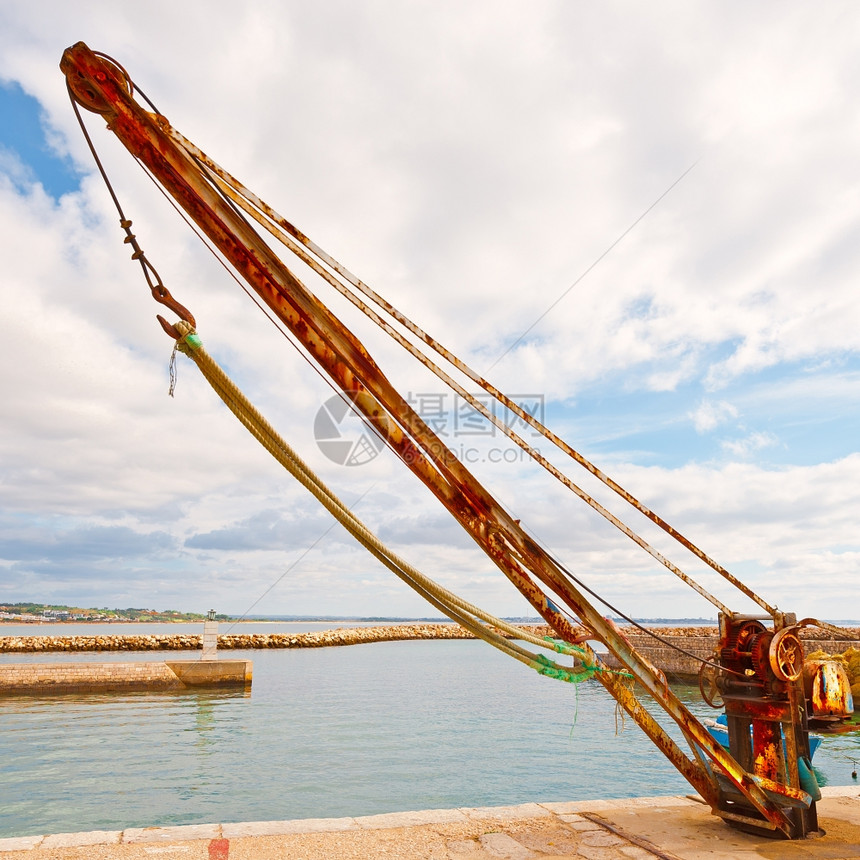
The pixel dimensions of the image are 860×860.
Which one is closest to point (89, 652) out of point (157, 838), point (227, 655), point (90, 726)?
point (227, 655)

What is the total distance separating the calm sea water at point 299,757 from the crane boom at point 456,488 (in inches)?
42.3

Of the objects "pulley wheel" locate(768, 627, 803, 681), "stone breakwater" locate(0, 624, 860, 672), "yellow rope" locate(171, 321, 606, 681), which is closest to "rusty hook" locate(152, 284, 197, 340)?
"yellow rope" locate(171, 321, 606, 681)

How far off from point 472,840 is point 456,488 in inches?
123

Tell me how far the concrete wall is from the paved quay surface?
20.4 meters

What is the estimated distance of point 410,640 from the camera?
8444 cm

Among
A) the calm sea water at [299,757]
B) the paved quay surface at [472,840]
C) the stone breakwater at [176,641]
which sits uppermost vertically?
the stone breakwater at [176,641]

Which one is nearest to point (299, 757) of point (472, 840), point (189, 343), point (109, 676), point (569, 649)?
point (472, 840)

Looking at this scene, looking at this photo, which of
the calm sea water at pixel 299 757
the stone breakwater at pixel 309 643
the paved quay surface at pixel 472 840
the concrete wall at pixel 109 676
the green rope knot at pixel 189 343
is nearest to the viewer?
the green rope knot at pixel 189 343

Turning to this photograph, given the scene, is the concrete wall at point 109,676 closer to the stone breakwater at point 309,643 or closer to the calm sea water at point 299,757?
the calm sea water at point 299,757

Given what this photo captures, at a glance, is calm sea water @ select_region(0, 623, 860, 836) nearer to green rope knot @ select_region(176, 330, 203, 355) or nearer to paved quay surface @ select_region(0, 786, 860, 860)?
paved quay surface @ select_region(0, 786, 860, 860)

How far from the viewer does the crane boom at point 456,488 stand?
185 inches

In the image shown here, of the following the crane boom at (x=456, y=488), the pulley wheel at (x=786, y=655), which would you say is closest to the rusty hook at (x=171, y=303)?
the crane boom at (x=456, y=488)

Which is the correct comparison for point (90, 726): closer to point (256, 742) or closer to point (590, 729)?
point (256, 742)

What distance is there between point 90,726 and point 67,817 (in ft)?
26.8
